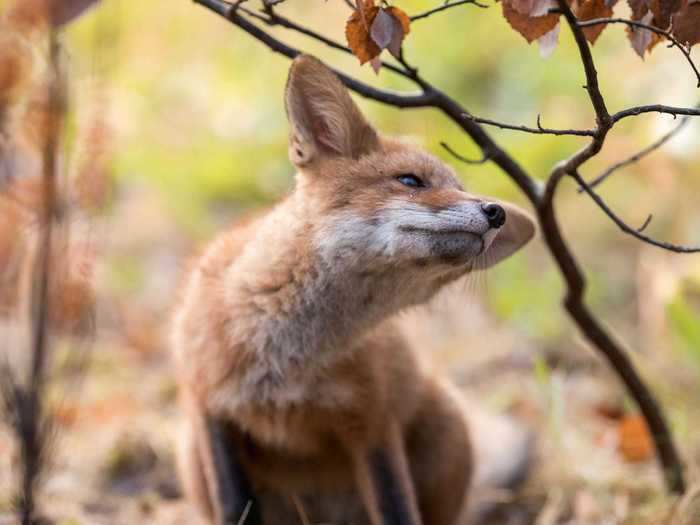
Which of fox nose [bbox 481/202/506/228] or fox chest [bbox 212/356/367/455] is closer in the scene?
fox nose [bbox 481/202/506/228]

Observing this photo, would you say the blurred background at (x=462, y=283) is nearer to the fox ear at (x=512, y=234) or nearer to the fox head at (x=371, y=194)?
the fox ear at (x=512, y=234)

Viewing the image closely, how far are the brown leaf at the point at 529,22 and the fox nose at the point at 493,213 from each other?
1.86 feet

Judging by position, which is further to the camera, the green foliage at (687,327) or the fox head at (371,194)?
the green foliage at (687,327)

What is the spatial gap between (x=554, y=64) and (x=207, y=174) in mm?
2871

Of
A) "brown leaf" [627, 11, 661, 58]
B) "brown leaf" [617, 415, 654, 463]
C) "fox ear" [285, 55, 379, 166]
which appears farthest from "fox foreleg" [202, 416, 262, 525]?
"brown leaf" [617, 415, 654, 463]

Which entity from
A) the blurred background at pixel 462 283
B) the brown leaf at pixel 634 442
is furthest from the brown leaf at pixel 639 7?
the brown leaf at pixel 634 442

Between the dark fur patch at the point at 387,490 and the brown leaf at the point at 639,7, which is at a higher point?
the brown leaf at the point at 639,7

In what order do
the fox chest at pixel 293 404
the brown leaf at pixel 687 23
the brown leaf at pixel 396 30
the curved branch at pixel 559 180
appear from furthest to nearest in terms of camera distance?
the fox chest at pixel 293 404
the curved branch at pixel 559 180
the brown leaf at pixel 396 30
the brown leaf at pixel 687 23

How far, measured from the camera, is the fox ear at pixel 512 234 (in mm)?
3033

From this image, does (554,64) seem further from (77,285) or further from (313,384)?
(77,285)

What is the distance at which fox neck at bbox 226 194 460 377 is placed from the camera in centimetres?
276

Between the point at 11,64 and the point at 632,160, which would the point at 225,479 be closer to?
the point at 11,64

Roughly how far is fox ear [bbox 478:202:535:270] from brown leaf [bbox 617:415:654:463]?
1746 mm

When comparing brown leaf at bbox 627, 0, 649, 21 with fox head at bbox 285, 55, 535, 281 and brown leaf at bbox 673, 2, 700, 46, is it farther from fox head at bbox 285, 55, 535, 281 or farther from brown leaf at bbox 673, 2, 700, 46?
fox head at bbox 285, 55, 535, 281
